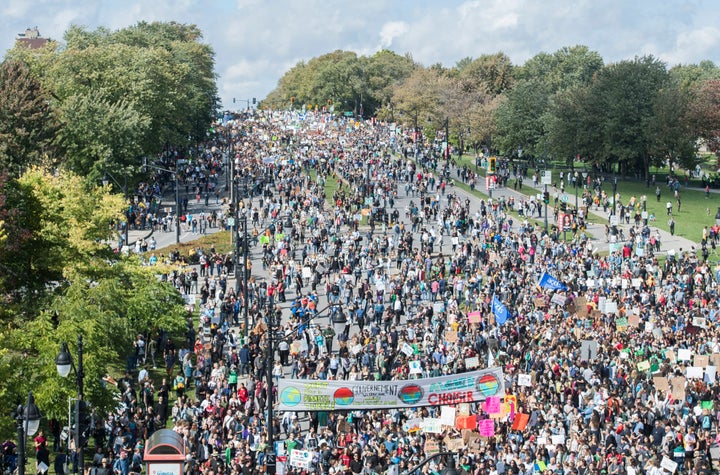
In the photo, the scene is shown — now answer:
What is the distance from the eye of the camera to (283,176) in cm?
8288

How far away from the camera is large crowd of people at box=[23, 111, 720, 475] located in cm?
2706

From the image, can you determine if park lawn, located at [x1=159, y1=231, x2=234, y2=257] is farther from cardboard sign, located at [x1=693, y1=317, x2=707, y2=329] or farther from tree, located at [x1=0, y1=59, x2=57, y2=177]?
cardboard sign, located at [x1=693, y1=317, x2=707, y2=329]

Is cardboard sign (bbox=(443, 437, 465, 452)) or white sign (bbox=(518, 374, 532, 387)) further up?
white sign (bbox=(518, 374, 532, 387))

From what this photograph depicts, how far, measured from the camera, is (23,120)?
67.6m

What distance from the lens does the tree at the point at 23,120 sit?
215 feet

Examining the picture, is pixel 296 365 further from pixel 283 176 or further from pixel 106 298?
pixel 283 176

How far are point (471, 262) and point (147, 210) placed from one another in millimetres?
25790

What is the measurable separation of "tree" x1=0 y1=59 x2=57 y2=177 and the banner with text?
40.7m

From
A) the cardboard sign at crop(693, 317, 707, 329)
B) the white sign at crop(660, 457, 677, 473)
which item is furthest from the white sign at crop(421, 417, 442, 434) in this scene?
the cardboard sign at crop(693, 317, 707, 329)

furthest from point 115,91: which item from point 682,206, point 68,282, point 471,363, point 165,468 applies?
point 165,468

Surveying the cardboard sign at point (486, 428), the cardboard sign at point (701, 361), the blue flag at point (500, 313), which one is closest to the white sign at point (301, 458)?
the cardboard sign at point (486, 428)

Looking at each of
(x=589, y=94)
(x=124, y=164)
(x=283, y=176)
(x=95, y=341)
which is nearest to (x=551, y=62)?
(x=589, y=94)

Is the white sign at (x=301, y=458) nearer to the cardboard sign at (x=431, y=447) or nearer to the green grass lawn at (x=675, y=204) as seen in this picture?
the cardboard sign at (x=431, y=447)

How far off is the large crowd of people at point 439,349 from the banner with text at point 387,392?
0.41 metres
